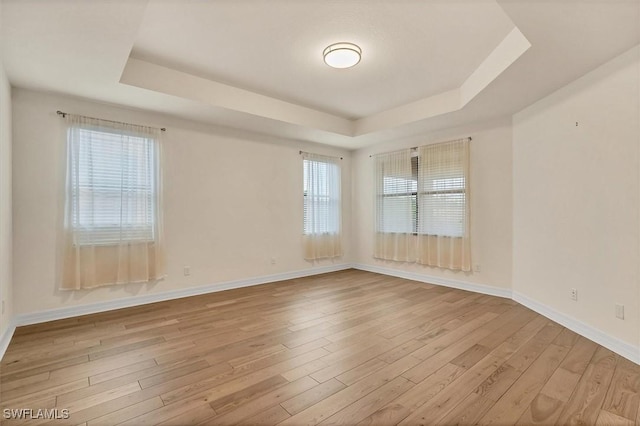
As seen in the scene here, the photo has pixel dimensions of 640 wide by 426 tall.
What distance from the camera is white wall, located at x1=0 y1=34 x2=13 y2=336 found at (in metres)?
2.67

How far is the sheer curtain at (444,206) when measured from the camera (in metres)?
4.70

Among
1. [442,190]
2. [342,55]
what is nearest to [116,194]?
[342,55]

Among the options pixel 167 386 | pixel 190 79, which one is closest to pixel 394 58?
pixel 190 79

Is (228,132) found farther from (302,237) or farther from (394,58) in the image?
(394,58)

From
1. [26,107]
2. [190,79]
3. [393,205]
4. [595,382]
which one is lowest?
[595,382]

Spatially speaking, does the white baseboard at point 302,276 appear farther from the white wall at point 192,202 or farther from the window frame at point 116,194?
the window frame at point 116,194

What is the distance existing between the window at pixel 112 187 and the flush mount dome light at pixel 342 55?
2601mm

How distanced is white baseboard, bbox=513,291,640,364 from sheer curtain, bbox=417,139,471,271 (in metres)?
1.08

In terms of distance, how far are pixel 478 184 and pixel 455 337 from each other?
8.55 ft

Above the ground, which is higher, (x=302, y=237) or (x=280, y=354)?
(x=302, y=237)

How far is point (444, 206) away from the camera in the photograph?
493 cm

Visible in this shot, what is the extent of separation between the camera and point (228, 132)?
477cm

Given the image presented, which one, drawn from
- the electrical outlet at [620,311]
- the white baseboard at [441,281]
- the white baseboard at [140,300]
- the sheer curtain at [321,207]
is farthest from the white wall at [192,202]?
the electrical outlet at [620,311]

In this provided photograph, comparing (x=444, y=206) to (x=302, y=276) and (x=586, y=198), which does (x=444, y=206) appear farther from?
(x=302, y=276)
